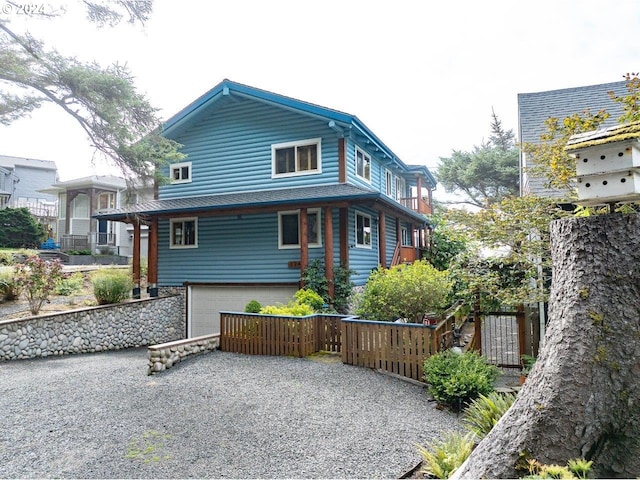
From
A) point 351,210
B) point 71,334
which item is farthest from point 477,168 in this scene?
point 71,334

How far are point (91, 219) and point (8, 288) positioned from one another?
14874 mm

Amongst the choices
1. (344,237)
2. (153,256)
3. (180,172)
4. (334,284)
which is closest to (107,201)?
(180,172)

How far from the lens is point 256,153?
1417 cm

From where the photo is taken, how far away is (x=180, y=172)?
611 inches

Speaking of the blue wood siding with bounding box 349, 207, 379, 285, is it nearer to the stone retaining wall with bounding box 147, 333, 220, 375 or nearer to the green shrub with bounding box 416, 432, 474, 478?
the stone retaining wall with bounding box 147, 333, 220, 375

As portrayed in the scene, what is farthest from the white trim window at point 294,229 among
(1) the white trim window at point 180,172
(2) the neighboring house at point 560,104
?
(2) the neighboring house at point 560,104

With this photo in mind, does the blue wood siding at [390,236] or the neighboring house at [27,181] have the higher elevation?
the neighboring house at [27,181]

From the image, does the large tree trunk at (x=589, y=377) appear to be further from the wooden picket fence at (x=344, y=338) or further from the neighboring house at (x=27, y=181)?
the neighboring house at (x=27, y=181)

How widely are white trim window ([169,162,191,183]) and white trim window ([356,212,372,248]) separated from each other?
668 centimetres

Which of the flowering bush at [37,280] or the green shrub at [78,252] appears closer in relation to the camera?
the flowering bush at [37,280]

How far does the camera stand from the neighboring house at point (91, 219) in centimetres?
2492

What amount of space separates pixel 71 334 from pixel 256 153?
25.9 ft

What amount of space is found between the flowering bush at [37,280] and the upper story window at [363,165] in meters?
9.76

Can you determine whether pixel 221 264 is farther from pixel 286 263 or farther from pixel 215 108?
pixel 215 108
